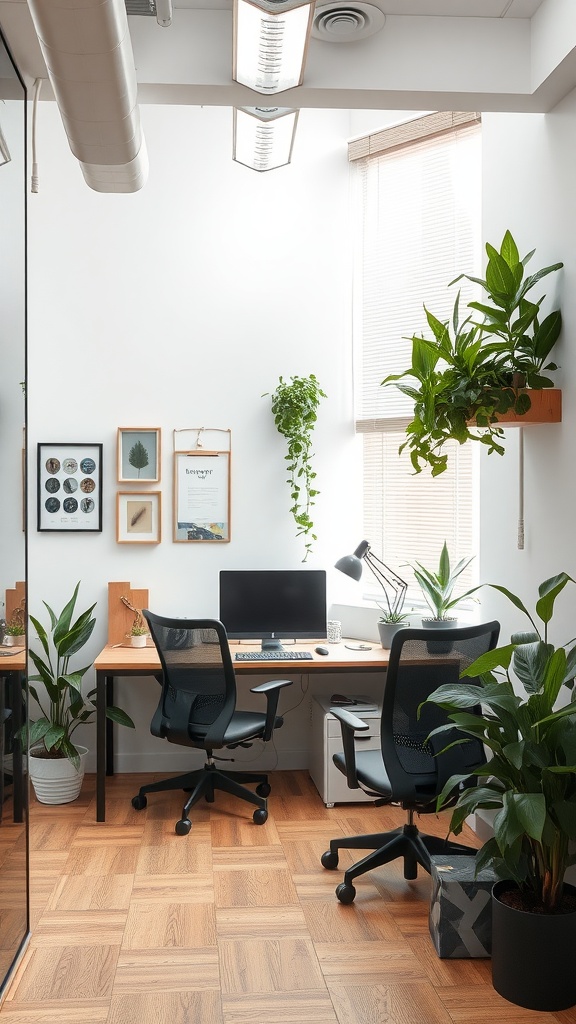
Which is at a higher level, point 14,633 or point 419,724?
point 14,633

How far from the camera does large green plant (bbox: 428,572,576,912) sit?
240 cm

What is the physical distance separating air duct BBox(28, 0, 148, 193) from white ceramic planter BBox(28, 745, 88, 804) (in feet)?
8.84

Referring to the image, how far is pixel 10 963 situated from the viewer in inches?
103

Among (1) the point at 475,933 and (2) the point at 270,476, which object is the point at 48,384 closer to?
(2) the point at 270,476

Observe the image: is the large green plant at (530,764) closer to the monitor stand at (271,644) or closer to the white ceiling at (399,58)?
the white ceiling at (399,58)

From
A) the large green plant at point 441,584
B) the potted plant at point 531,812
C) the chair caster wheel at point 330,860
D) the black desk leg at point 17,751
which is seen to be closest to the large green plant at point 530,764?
the potted plant at point 531,812

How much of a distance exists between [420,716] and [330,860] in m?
0.77

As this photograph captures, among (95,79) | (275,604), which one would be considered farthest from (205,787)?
(95,79)

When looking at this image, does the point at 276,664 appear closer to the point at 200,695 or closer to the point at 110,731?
the point at 200,695

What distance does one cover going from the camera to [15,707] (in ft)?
8.36

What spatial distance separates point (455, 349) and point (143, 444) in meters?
2.14

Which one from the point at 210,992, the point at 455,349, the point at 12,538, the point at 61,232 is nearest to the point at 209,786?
the point at 210,992

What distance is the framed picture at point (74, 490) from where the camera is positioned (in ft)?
15.2

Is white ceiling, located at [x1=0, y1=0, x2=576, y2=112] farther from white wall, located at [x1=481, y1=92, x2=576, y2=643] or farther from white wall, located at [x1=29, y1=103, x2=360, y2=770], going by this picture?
white wall, located at [x1=29, y1=103, x2=360, y2=770]
